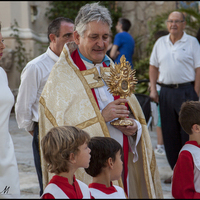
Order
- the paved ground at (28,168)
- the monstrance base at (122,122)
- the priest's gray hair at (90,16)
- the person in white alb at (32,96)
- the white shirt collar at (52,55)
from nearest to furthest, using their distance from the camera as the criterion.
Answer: the monstrance base at (122,122) < the priest's gray hair at (90,16) < the person in white alb at (32,96) < the white shirt collar at (52,55) < the paved ground at (28,168)

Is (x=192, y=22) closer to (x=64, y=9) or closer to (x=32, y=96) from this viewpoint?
(x=64, y=9)

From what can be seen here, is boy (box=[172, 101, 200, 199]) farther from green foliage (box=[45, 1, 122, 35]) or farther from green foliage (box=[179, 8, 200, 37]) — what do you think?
green foliage (box=[45, 1, 122, 35])

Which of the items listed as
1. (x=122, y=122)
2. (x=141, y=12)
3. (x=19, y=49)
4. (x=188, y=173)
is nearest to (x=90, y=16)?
(x=122, y=122)

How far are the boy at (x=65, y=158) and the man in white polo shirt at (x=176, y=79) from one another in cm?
280

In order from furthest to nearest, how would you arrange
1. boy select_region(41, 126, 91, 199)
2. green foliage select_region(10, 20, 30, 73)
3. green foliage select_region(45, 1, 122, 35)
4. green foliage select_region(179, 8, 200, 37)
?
green foliage select_region(45, 1, 122, 35), green foliage select_region(179, 8, 200, 37), green foliage select_region(10, 20, 30, 73), boy select_region(41, 126, 91, 199)

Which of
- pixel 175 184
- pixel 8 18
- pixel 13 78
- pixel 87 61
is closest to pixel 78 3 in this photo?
pixel 8 18

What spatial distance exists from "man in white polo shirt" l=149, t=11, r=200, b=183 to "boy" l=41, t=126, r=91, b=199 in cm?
280

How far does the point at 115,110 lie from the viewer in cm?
271

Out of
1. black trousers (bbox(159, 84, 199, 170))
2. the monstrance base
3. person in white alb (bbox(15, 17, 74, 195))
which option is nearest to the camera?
the monstrance base

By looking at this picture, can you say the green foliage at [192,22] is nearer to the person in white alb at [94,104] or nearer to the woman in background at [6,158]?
the person in white alb at [94,104]

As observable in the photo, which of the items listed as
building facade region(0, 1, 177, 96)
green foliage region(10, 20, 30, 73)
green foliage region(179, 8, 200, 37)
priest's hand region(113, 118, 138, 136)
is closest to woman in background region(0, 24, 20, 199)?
priest's hand region(113, 118, 138, 136)

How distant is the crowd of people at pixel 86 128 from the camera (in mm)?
2115

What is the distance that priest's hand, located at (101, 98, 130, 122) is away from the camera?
2709 millimetres

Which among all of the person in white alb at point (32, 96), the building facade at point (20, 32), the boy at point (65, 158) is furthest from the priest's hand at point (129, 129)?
the building facade at point (20, 32)
